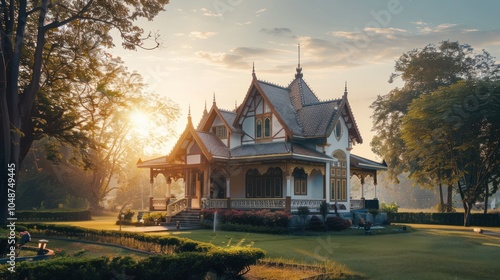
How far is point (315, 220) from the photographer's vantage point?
96.4 ft

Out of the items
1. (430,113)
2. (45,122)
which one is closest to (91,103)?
(45,122)

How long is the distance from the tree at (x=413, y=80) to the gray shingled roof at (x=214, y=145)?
22.8 m

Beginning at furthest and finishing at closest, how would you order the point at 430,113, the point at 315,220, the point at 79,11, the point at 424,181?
the point at 424,181 → the point at 430,113 → the point at 315,220 → the point at 79,11

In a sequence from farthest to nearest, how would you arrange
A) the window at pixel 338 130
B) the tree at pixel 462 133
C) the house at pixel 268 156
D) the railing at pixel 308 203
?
the tree at pixel 462 133
the window at pixel 338 130
the house at pixel 268 156
the railing at pixel 308 203

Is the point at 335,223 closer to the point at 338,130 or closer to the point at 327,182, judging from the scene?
the point at 327,182

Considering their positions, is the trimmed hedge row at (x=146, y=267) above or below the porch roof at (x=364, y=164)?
below

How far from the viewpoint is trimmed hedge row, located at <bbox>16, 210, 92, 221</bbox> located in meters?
41.7

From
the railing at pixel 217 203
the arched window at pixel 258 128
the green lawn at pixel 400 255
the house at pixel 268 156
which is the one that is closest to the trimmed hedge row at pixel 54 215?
the house at pixel 268 156

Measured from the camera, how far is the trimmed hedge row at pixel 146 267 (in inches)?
348

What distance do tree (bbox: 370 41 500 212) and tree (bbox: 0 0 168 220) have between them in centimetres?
3369

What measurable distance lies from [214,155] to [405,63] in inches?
1241

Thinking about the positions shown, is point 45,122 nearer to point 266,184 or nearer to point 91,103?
point 91,103

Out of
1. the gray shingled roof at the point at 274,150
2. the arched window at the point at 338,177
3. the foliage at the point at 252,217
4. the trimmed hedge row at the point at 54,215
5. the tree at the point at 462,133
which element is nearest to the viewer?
the foliage at the point at 252,217

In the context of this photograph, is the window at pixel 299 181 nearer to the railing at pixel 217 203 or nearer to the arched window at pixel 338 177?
the arched window at pixel 338 177
